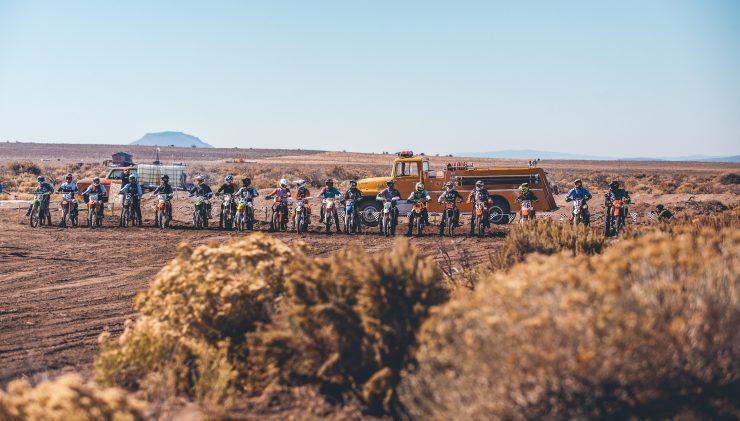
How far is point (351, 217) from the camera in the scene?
2089 cm

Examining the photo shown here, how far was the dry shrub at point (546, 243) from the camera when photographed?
9.35 meters

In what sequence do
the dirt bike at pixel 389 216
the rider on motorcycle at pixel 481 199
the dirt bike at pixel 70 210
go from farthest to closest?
the dirt bike at pixel 70 210
the dirt bike at pixel 389 216
the rider on motorcycle at pixel 481 199

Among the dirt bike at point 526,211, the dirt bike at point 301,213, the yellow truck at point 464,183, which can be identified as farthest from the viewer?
the yellow truck at point 464,183

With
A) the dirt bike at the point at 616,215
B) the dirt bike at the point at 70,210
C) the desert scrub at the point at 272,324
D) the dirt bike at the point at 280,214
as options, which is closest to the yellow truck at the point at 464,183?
the dirt bike at the point at 280,214

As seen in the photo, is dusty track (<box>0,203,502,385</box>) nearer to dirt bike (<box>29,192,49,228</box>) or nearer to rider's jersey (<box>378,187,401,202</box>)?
dirt bike (<box>29,192,49,228</box>)

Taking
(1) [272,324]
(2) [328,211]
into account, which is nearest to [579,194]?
(2) [328,211]

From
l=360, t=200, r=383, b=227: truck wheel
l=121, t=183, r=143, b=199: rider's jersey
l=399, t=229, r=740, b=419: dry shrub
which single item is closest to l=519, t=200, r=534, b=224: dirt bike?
l=360, t=200, r=383, b=227: truck wheel

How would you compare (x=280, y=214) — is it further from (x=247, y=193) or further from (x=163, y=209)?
(x=163, y=209)

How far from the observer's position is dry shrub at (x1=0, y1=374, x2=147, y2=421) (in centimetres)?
→ 418

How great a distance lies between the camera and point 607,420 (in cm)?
443

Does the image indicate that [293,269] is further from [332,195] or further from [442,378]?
[332,195]

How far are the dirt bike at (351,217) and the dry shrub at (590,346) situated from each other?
1606 centimetres

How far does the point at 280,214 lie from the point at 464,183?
603 cm

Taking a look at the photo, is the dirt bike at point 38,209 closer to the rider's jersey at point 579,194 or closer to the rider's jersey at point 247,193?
the rider's jersey at point 247,193
